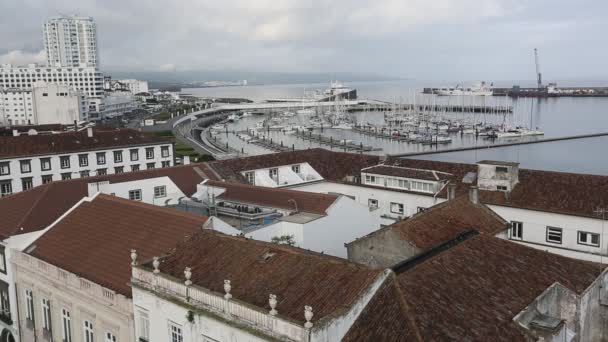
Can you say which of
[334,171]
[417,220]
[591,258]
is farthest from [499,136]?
[417,220]

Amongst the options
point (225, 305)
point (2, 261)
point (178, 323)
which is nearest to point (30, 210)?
point (2, 261)

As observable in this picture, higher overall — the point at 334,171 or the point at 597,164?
the point at 334,171

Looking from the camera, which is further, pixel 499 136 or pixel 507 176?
pixel 499 136

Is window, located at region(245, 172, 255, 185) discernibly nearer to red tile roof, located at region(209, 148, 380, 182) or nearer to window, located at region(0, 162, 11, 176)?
red tile roof, located at region(209, 148, 380, 182)

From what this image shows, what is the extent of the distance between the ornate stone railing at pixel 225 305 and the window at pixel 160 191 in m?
17.8

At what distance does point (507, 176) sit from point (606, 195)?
16.9 feet

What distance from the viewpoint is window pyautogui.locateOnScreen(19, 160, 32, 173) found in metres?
54.5

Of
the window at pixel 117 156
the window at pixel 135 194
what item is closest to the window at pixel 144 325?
the window at pixel 135 194

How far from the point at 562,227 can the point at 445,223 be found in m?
10.6

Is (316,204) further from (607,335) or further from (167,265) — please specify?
(607,335)

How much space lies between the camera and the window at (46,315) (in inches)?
886

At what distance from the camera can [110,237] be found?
2198cm

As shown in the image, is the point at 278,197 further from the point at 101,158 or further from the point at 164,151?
the point at 164,151

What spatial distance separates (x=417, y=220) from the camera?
21.6 m
